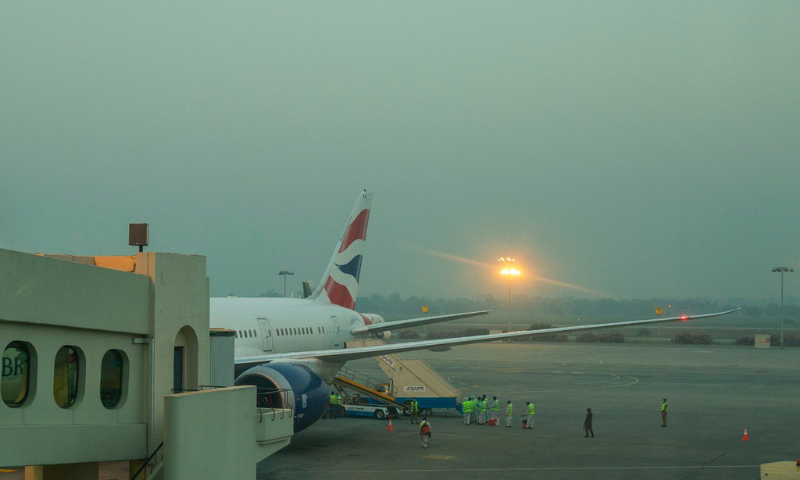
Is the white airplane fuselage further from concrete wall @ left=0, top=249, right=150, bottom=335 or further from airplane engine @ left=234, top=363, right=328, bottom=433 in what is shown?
concrete wall @ left=0, top=249, right=150, bottom=335

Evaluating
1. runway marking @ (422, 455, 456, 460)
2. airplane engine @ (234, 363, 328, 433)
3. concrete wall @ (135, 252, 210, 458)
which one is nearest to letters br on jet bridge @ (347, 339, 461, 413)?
runway marking @ (422, 455, 456, 460)

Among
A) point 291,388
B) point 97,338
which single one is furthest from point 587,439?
point 97,338

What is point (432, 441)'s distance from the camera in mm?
30172

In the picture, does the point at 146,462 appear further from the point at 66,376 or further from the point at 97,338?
the point at 97,338

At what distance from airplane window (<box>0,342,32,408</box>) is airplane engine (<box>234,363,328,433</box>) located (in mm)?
12359

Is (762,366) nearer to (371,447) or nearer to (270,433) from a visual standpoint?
(371,447)

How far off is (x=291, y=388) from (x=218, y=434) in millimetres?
11097

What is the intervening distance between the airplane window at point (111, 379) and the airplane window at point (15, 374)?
1599 mm

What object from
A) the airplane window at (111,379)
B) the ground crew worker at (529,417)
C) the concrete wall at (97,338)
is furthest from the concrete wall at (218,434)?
the ground crew worker at (529,417)

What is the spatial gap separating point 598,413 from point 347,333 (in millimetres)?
11887

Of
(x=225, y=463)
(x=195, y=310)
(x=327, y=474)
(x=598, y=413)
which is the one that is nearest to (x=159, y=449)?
(x=225, y=463)

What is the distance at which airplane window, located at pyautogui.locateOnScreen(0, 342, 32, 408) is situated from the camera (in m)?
11.6

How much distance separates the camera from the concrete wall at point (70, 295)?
11.2 meters

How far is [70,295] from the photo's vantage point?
40.1 feet
